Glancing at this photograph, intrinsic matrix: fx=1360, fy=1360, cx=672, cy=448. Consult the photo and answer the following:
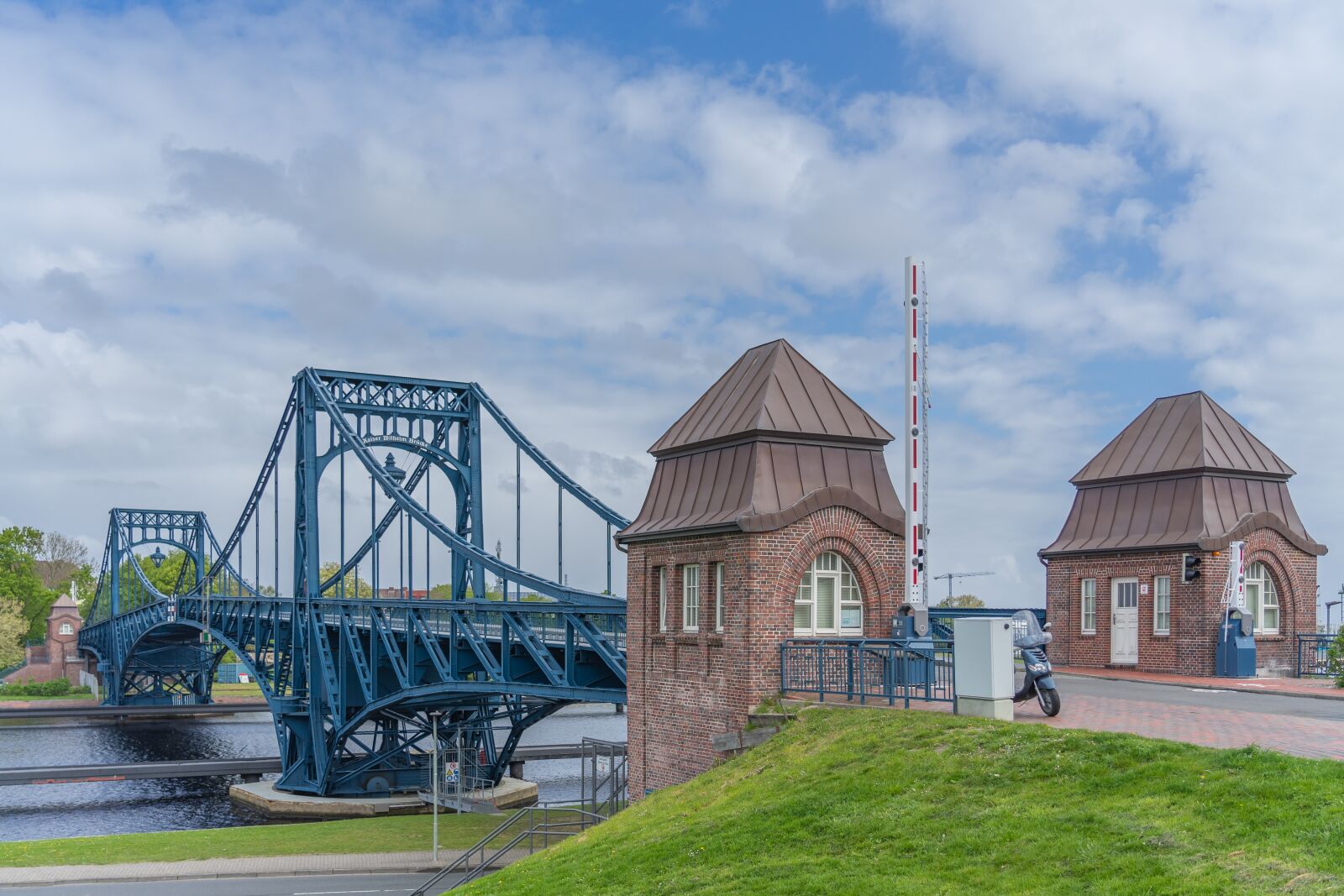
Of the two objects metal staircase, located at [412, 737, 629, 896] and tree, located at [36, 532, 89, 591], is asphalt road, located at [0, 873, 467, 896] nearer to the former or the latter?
metal staircase, located at [412, 737, 629, 896]

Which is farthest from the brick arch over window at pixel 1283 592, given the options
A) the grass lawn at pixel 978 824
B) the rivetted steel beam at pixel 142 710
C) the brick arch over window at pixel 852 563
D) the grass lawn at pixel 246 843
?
the rivetted steel beam at pixel 142 710

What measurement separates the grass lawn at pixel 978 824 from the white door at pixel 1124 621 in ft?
43.6

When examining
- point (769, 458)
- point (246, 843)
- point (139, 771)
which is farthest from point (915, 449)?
point (139, 771)

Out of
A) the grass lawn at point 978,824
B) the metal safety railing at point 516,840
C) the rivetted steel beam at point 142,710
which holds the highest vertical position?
the grass lawn at point 978,824

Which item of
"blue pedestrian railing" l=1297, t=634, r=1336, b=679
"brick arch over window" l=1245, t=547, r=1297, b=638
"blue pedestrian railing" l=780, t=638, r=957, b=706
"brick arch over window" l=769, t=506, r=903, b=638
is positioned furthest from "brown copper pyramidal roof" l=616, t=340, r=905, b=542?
"blue pedestrian railing" l=1297, t=634, r=1336, b=679

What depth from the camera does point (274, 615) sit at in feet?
165

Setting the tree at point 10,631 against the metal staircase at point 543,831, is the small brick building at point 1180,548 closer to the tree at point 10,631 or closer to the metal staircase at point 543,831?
the metal staircase at point 543,831

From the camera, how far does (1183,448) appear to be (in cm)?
2928

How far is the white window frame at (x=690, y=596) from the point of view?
2270 cm

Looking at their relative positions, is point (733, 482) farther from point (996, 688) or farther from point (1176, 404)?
point (1176, 404)

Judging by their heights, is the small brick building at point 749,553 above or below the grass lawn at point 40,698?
above

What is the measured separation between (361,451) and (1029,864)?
37875 millimetres

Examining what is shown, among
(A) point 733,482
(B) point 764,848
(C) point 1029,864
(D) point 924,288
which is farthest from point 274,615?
(C) point 1029,864

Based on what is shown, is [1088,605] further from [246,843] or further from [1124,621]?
[246,843]
